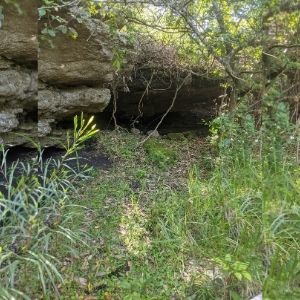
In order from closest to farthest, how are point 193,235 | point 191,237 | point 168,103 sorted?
point 191,237 < point 193,235 < point 168,103

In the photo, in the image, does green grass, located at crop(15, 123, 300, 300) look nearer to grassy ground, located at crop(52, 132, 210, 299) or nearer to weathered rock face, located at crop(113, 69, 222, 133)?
grassy ground, located at crop(52, 132, 210, 299)

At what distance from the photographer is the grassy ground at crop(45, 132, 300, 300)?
2174 mm

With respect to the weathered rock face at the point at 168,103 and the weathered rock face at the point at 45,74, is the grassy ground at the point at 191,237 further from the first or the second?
the weathered rock face at the point at 168,103

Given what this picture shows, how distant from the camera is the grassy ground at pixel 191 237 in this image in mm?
2174

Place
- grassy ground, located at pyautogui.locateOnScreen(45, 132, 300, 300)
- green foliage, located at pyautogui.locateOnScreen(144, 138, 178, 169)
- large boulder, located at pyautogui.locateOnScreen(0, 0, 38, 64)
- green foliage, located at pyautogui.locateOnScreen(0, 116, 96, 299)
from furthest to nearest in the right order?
green foliage, located at pyautogui.locateOnScreen(144, 138, 178, 169) → large boulder, located at pyautogui.locateOnScreen(0, 0, 38, 64) → grassy ground, located at pyautogui.locateOnScreen(45, 132, 300, 300) → green foliage, located at pyautogui.locateOnScreen(0, 116, 96, 299)

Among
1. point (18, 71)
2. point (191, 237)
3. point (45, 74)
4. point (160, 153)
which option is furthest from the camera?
point (160, 153)

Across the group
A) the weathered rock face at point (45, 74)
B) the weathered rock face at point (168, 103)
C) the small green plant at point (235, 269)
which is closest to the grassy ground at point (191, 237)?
the small green plant at point (235, 269)

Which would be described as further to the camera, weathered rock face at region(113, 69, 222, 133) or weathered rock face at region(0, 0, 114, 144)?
weathered rock face at region(113, 69, 222, 133)

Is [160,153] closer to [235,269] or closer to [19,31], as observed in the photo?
[19,31]

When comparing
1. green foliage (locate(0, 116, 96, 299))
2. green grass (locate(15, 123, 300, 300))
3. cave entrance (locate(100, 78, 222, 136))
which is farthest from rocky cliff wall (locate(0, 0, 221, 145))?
green foliage (locate(0, 116, 96, 299))

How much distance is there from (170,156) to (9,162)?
5.84 feet

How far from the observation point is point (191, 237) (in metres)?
2.66

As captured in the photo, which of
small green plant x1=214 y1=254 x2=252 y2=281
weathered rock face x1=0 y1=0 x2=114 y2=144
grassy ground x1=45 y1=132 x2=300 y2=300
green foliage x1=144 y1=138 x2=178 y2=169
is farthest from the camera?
green foliage x1=144 y1=138 x2=178 y2=169

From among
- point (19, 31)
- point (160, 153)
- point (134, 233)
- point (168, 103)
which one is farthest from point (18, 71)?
point (168, 103)
